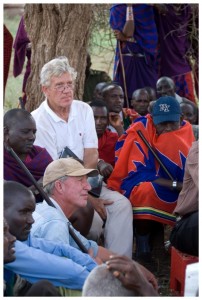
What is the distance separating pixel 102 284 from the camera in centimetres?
344

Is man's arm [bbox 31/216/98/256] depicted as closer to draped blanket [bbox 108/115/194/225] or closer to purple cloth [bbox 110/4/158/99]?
draped blanket [bbox 108/115/194/225]

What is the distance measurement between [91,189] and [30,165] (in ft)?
1.75

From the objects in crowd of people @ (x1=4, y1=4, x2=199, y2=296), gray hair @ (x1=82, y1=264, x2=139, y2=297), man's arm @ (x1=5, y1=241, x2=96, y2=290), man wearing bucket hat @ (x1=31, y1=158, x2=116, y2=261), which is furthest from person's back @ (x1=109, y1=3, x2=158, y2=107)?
gray hair @ (x1=82, y1=264, x2=139, y2=297)

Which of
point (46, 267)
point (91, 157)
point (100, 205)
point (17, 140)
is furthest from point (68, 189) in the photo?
point (91, 157)

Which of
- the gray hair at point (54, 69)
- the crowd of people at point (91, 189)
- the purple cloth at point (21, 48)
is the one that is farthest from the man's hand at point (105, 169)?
the purple cloth at point (21, 48)

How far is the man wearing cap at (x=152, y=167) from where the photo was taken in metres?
6.03

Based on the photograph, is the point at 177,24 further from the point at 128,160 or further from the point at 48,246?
the point at 48,246

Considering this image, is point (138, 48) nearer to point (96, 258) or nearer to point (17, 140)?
point (17, 140)

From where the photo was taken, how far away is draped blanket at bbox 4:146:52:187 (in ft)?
18.3

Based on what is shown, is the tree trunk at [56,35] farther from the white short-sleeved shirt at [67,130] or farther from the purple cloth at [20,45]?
the purple cloth at [20,45]

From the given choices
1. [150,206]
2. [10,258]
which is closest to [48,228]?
[10,258]

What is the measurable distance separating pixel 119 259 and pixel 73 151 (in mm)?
2584

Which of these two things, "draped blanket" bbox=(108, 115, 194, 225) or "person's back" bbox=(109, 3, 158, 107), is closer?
"draped blanket" bbox=(108, 115, 194, 225)

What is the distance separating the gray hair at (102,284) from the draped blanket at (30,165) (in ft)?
6.91
